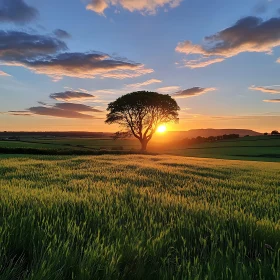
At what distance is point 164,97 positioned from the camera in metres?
66.1

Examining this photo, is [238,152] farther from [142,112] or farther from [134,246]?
[134,246]

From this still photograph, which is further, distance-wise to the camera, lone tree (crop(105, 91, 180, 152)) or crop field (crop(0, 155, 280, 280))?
lone tree (crop(105, 91, 180, 152))

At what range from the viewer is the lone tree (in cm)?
6450

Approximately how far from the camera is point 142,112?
65.2 metres

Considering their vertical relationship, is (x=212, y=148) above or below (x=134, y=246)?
below

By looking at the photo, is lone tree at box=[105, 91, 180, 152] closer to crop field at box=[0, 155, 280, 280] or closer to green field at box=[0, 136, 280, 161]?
green field at box=[0, 136, 280, 161]

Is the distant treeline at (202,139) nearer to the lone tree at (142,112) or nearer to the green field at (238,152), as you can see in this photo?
the green field at (238,152)

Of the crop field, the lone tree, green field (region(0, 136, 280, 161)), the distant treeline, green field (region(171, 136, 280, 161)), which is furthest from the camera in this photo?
the distant treeline

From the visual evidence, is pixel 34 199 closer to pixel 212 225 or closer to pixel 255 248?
pixel 212 225

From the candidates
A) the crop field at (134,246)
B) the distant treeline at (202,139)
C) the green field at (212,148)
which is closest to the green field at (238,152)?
the green field at (212,148)

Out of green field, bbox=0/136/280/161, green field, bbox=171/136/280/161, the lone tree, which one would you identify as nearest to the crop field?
green field, bbox=0/136/280/161

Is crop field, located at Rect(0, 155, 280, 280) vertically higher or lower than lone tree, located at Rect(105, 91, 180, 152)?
lower

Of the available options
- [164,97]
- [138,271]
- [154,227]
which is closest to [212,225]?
[154,227]

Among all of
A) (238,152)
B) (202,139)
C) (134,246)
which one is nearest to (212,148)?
(238,152)
